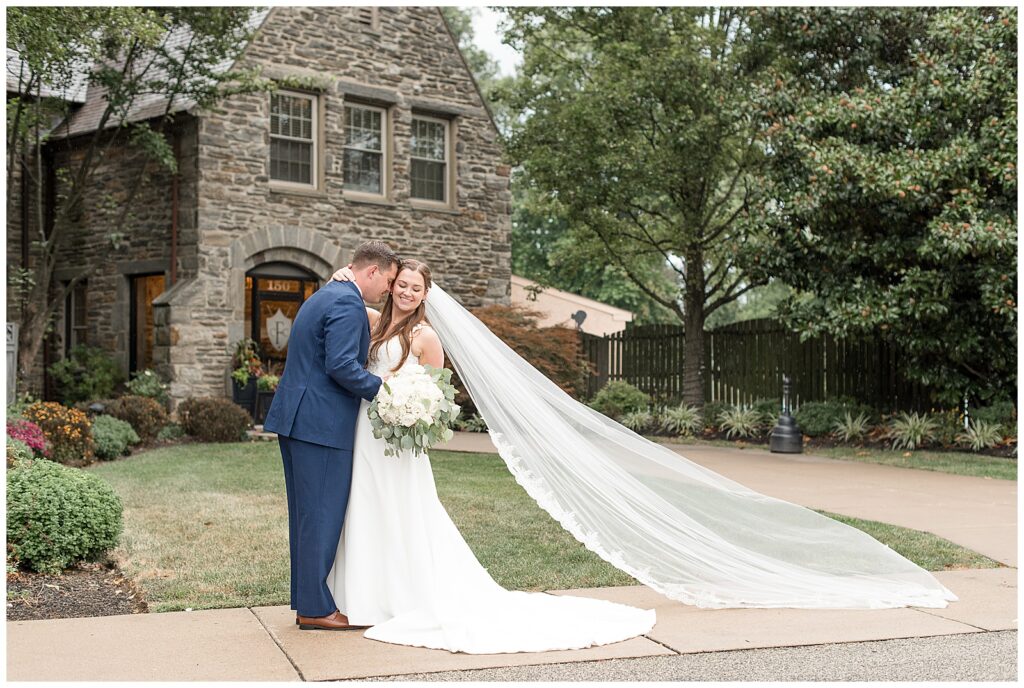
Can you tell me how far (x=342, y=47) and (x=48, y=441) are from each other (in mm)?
9172

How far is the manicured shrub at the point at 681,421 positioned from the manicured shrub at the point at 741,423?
411 mm

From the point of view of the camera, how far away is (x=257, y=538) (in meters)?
8.25

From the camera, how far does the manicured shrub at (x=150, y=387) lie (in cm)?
1717

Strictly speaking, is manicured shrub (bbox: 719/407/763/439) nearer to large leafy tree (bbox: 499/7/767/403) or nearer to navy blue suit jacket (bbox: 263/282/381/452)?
large leafy tree (bbox: 499/7/767/403)

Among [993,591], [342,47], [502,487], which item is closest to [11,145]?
[342,47]

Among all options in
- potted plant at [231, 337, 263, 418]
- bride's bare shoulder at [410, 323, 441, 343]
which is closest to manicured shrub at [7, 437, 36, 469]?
bride's bare shoulder at [410, 323, 441, 343]

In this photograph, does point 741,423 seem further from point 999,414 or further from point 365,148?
point 365,148

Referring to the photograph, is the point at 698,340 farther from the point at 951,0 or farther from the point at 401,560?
the point at 401,560

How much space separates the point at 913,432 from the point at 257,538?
33.5ft

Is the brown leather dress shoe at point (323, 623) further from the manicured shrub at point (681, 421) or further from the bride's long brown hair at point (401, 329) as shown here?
the manicured shrub at point (681, 421)

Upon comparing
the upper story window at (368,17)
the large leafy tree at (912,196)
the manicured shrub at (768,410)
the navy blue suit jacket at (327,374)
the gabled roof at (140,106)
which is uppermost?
the upper story window at (368,17)

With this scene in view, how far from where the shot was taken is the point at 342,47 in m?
19.0

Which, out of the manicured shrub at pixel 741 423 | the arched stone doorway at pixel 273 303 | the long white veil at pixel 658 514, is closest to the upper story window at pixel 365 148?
the arched stone doorway at pixel 273 303

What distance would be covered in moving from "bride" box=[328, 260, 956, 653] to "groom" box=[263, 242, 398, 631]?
114 mm
